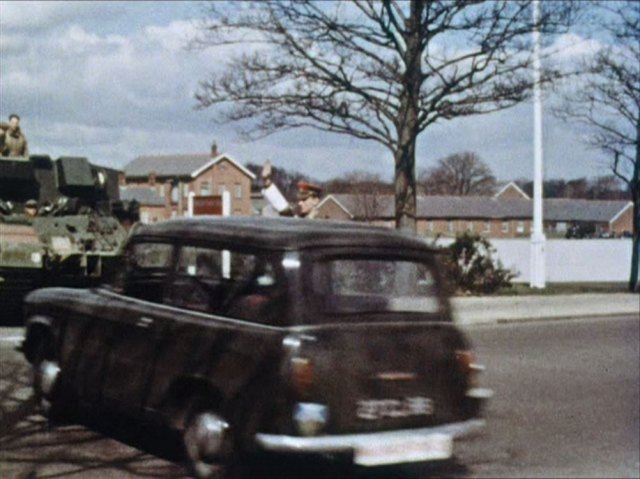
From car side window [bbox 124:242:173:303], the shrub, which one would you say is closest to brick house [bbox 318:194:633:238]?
the shrub

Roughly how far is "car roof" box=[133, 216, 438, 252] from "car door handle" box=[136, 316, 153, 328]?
59 cm

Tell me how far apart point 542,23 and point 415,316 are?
16.5m

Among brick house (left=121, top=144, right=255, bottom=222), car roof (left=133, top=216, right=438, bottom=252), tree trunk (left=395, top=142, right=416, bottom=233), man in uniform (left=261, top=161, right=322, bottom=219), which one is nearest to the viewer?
car roof (left=133, top=216, right=438, bottom=252)

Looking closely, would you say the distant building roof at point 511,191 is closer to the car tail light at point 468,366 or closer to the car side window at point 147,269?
the car side window at point 147,269

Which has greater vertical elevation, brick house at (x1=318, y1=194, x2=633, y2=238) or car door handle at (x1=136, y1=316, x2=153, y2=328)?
brick house at (x1=318, y1=194, x2=633, y2=238)

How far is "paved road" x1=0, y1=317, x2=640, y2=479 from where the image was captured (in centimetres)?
739

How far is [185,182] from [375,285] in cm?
7360

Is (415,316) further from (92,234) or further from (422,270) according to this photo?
(92,234)

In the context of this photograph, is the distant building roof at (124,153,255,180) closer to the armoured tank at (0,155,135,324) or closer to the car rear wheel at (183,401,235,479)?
the armoured tank at (0,155,135,324)

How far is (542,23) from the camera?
22.2 meters

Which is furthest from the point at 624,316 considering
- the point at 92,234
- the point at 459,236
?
the point at 92,234

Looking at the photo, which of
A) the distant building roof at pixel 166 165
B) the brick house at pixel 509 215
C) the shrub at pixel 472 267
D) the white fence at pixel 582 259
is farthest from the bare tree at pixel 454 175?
the shrub at pixel 472 267

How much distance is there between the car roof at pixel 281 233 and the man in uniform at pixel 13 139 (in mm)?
12095

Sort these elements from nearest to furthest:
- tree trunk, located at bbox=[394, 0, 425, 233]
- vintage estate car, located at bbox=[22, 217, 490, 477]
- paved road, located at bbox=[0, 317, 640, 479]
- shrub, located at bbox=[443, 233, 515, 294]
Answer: vintage estate car, located at bbox=[22, 217, 490, 477] < paved road, located at bbox=[0, 317, 640, 479] < tree trunk, located at bbox=[394, 0, 425, 233] < shrub, located at bbox=[443, 233, 515, 294]
